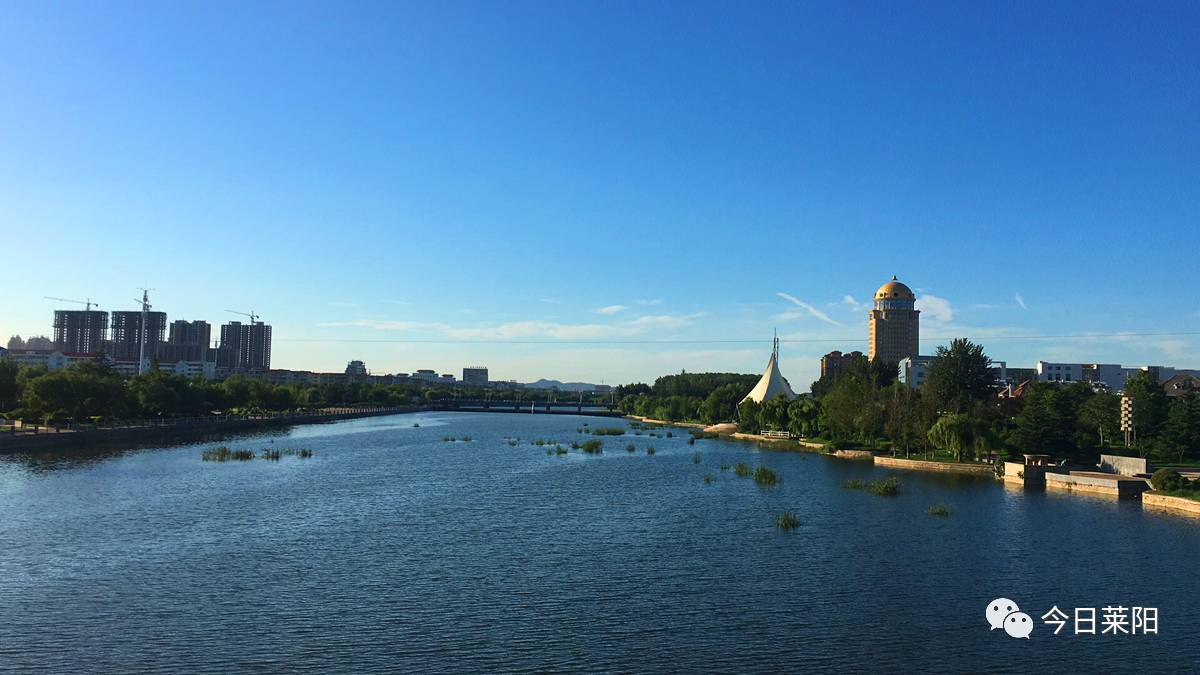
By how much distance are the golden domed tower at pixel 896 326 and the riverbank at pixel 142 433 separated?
132655mm

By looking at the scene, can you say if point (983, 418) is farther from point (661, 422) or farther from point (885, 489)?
point (661, 422)

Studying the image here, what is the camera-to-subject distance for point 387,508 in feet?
120

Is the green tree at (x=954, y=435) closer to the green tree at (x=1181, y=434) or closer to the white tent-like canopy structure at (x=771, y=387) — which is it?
the green tree at (x=1181, y=434)

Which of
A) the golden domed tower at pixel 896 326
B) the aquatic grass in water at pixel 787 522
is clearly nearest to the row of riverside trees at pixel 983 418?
the aquatic grass in water at pixel 787 522

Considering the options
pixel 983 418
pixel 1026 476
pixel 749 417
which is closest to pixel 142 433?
pixel 749 417

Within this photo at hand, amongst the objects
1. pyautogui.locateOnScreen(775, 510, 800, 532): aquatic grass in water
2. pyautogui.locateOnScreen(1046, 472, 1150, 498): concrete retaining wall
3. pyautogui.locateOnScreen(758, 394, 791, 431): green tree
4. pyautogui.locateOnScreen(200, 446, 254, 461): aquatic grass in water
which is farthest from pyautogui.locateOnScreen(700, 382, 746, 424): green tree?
pyautogui.locateOnScreen(775, 510, 800, 532): aquatic grass in water

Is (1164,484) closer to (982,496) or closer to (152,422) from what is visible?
(982,496)

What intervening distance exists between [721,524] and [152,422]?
6790 centimetres

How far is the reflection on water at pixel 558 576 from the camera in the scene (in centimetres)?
1775

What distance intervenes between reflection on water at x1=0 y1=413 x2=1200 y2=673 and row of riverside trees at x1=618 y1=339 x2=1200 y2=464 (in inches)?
498

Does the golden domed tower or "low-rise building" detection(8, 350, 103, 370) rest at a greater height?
the golden domed tower

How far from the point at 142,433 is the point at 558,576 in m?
64.2

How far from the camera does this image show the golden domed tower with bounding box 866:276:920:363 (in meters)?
195

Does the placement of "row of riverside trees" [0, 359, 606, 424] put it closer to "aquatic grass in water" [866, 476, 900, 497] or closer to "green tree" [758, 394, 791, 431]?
"aquatic grass in water" [866, 476, 900, 497]
